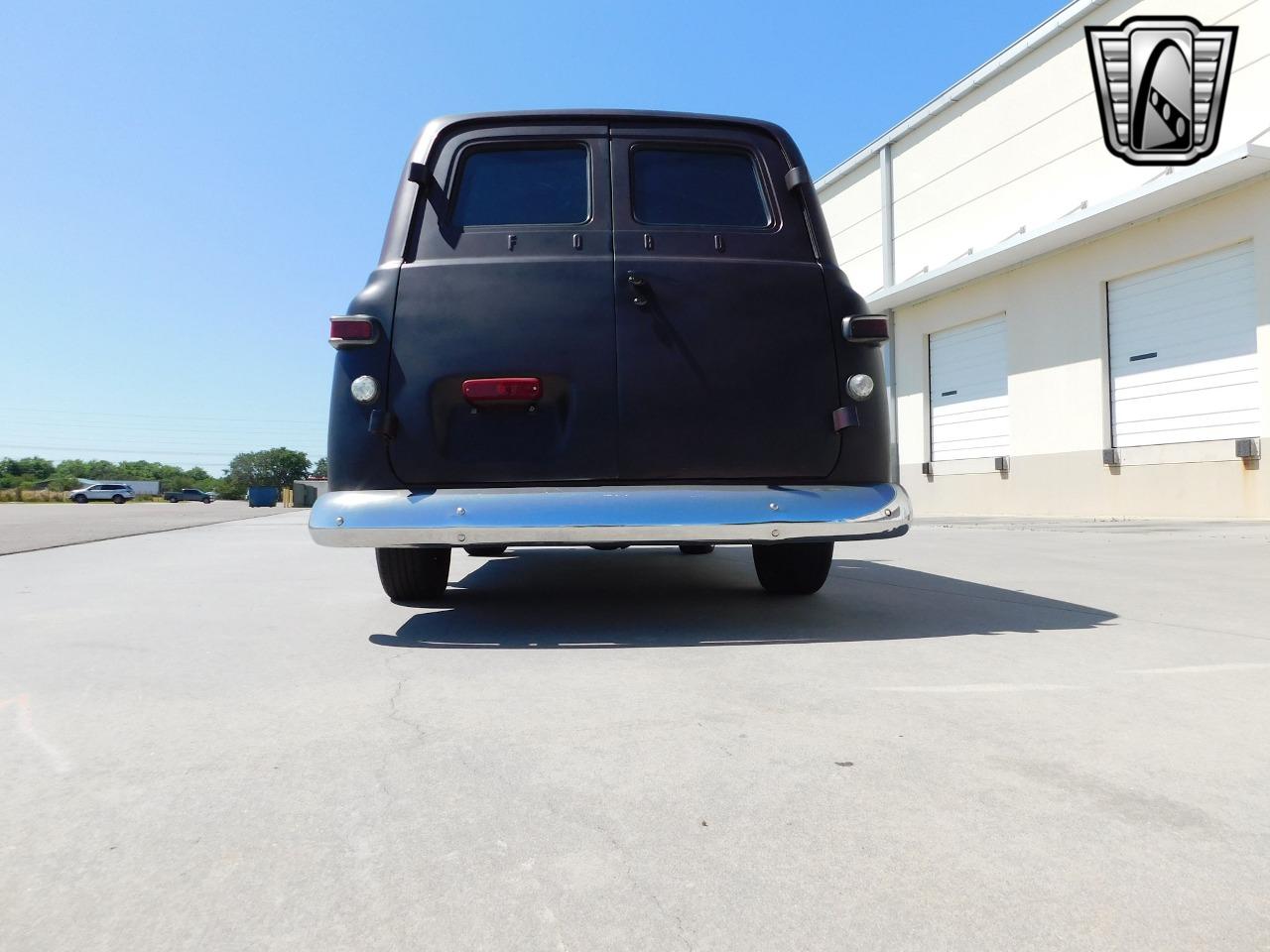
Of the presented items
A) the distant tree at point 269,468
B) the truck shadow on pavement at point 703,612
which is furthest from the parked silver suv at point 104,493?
the distant tree at point 269,468

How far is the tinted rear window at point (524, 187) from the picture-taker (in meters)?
3.63

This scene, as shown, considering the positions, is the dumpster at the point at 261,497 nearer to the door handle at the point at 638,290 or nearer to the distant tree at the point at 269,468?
the door handle at the point at 638,290

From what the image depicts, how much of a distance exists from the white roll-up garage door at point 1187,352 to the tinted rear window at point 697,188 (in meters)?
11.3

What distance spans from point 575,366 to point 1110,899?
246 centimetres

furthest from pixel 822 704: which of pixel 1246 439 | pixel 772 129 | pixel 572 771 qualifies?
pixel 1246 439

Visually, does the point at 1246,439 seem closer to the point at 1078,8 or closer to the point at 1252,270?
the point at 1252,270

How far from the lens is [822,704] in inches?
94.8

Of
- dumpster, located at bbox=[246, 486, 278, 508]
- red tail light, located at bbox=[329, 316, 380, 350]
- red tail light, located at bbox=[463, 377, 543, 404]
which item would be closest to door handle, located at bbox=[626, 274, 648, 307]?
red tail light, located at bbox=[463, 377, 543, 404]

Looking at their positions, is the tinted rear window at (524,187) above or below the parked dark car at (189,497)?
above

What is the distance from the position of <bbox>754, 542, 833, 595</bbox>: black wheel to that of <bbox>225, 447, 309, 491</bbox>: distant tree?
549 ft

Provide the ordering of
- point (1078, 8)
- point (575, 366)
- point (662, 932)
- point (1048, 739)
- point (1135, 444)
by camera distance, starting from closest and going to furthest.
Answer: point (662, 932)
point (1048, 739)
point (575, 366)
point (1135, 444)
point (1078, 8)

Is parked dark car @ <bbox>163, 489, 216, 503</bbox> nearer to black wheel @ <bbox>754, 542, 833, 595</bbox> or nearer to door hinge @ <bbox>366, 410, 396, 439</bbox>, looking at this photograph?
black wheel @ <bbox>754, 542, 833, 595</bbox>

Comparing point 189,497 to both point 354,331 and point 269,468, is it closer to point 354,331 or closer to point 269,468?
point 269,468

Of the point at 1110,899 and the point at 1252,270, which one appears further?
the point at 1252,270
